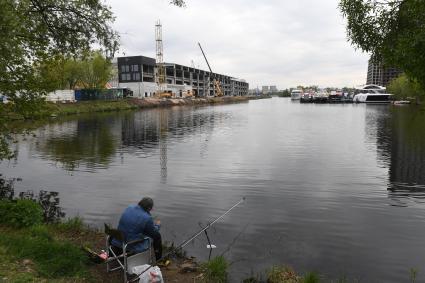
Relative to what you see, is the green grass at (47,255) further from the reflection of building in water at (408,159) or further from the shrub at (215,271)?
the reflection of building in water at (408,159)

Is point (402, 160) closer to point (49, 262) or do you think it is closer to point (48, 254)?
point (48, 254)

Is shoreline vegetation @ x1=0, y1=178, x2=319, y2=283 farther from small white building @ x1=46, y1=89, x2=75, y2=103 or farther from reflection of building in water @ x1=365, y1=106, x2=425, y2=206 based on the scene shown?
small white building @ x1=46, y1=89, x2=75, y2=103

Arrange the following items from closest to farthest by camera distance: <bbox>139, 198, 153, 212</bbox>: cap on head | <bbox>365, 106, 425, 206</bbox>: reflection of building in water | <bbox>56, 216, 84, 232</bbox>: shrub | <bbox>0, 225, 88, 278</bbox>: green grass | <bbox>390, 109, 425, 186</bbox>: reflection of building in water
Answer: <bbox>0, 225, 88, 278</bbox>: green grass, <bbox>139, 198, 153, 212</bbox>: cap on head, <bbox>56, 216, 84, 232</bbox>: shrub, <bbox>365, 106, 425, 206</bbox>: reflection of building in water, <bbox>390, 109, 425, 186</bbox>: reflection of building in water

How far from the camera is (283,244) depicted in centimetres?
1228

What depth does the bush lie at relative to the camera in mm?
11605

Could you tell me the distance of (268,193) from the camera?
1862cm

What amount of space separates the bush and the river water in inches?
98.0

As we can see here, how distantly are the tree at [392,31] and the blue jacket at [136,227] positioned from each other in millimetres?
7862

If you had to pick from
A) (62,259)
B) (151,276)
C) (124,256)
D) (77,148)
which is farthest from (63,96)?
(151,276)

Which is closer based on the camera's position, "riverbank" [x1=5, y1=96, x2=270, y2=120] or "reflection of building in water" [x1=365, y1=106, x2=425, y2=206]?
"riverbank" [x1=5, y1=96, x2=270, y2=120]

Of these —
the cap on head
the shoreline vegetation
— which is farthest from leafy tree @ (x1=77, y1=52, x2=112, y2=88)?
the cap on head

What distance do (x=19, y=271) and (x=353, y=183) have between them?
58.0ft

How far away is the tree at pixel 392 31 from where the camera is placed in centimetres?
941

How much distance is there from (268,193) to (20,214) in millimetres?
11452
